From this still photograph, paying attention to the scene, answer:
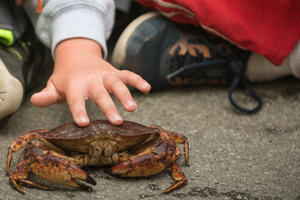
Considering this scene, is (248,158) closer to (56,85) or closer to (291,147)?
(291,147)

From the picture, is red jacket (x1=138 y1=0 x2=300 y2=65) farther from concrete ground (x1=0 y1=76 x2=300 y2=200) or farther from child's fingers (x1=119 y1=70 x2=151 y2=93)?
child's fingers (x1=119 y1=70 x2=151 y2=93)

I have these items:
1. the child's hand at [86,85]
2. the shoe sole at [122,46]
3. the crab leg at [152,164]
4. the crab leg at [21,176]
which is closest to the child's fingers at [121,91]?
the child's hand at [86,85]

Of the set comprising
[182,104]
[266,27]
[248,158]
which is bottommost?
[182,104]

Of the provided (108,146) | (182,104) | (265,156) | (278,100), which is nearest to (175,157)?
(108,146)

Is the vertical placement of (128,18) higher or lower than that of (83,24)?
lower

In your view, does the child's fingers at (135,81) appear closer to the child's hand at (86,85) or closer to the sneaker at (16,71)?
the child's hand at (86,85)

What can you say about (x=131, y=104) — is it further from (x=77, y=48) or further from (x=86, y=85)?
(x=77, y=48)
